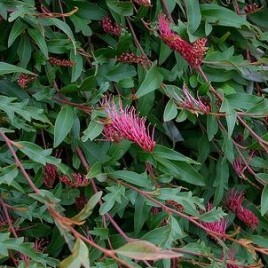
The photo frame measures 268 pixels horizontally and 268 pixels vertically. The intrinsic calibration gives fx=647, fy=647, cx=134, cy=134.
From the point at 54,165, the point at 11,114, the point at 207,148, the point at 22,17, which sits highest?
the point at 22,17

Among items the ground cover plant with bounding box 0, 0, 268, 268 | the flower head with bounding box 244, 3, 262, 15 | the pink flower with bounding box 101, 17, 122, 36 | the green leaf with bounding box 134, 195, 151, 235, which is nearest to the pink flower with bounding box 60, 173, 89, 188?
the ground cover plant with bounding box 0, 0, 268, 268

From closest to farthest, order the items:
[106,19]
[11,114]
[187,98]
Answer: [11,114]
[187,98]
[106,19]

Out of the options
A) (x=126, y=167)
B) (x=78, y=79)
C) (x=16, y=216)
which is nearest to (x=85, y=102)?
(x=78, y=79)

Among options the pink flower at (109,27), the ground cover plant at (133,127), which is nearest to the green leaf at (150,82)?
the ground cover plant at (133,127)

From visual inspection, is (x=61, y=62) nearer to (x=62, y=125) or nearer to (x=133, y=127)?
(x=62, y=125)

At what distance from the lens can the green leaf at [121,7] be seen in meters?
1.35

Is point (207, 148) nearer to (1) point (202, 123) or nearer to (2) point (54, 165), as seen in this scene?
(1) point (202, 123)

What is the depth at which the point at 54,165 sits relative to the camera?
1193 mm

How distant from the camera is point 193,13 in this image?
144 centimetres

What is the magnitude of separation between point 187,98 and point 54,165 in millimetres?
300

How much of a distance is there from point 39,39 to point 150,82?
24 centimetres

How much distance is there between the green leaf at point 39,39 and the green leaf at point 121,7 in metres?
0.17

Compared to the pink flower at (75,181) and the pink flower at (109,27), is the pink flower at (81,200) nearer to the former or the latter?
the pink flower at (75,181)

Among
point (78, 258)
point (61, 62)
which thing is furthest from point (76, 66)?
point (78, 258)
